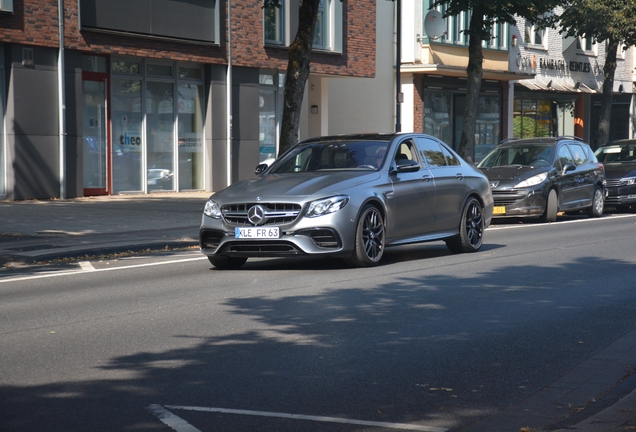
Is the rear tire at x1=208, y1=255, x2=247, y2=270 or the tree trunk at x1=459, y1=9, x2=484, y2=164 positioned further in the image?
the tree trunk at x1=459, y1=9, x2=484, y2=164

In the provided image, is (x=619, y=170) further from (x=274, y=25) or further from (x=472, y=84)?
(x=274, y=25)

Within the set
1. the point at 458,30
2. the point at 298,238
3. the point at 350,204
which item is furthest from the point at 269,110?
the point at 298,238

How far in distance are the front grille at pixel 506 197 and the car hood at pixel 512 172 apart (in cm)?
27

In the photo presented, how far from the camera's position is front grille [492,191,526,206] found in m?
19.3

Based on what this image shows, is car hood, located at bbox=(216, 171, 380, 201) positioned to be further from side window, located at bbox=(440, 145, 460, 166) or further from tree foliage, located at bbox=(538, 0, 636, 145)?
tree foliage, located at bbox=(538, 0, 636, 145)

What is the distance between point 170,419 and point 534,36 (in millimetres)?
39398

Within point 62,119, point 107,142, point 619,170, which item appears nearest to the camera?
point 62,119

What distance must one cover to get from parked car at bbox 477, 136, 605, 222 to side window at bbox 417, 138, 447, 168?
6.37m

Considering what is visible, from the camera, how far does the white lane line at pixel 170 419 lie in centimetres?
485

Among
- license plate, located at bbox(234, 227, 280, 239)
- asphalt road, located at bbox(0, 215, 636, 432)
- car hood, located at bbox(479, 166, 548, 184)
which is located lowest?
asphalt road, located at bbox(0, 215, 636, 432)

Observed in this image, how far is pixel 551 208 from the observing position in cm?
1980

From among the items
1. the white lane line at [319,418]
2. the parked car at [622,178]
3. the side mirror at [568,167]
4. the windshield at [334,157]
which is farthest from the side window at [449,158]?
the parked car at [622,178]

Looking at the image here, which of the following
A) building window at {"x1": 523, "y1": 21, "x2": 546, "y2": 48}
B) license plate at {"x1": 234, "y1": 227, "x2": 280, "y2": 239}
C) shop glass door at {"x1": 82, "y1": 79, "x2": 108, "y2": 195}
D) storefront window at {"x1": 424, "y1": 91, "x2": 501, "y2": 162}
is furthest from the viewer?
building window at {"x1": 523, "y1": 21, "x2": 546, "y2": 48}

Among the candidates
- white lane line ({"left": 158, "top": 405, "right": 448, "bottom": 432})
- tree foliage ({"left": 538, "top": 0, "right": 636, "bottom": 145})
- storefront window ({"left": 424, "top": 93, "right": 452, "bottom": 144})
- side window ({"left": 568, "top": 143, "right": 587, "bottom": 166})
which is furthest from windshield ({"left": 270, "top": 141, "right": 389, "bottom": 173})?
tree foliage ({"left": 538, "top": 0, "right": 636, "bottom": 145})
